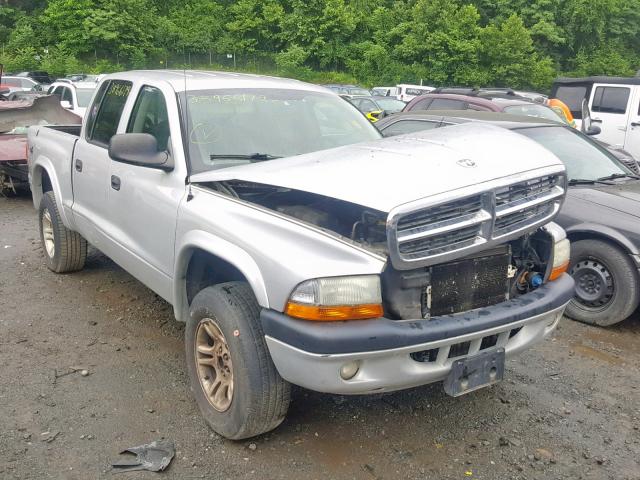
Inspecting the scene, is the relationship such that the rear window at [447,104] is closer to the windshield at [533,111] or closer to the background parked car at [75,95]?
the windshield at [533,111]

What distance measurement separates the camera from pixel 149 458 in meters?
3.06

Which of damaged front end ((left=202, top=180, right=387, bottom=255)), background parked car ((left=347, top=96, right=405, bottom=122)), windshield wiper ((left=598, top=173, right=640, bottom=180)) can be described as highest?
damaged front end ((left=202, top=180, right=387, bottom=255))

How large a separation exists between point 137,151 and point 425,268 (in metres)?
1.81

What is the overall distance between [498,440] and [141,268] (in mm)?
2438

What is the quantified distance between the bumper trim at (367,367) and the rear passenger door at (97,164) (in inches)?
86.2

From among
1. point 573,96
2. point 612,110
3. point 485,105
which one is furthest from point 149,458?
point 573,96

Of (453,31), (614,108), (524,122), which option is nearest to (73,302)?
(524,122)

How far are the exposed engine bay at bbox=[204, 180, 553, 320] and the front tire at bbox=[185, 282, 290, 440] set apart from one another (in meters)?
0.53

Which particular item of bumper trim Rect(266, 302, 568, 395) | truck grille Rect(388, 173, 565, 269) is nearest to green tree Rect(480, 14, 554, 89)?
truck grille Rect(388, 173, 565, 269)

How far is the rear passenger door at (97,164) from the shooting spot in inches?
176

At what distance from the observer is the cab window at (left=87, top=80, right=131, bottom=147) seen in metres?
4.56

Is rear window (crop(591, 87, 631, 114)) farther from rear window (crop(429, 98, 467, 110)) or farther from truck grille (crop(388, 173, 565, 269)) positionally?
truck grille (crop(388, 173, 565, 269))

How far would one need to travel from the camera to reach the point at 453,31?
45.5 meters

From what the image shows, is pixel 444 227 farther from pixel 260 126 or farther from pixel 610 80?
pixel 610 80
